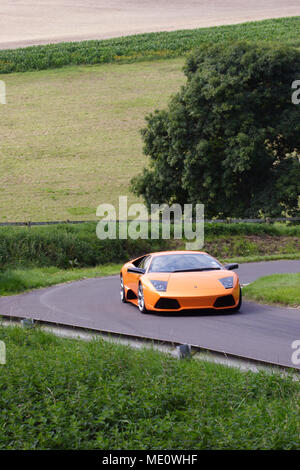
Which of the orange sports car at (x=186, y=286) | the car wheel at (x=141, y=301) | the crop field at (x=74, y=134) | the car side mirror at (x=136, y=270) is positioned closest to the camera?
the orange sports car at (x=186, y=286)

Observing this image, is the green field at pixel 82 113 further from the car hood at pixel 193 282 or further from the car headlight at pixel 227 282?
the car headlight at pixel 227 282

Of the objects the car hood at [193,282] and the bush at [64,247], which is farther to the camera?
the bush at [64,247]

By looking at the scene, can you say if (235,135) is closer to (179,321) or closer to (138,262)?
(138,262)

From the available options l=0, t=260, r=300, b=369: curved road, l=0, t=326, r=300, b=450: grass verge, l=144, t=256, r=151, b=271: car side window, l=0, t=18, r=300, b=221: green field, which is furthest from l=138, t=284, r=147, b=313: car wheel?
l=0, t=18, r=300, b=221: green field

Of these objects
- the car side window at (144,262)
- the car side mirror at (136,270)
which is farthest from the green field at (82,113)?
the car side mirror at (136,270)

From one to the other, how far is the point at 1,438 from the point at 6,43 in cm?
10196

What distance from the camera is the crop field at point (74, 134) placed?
5944 cm

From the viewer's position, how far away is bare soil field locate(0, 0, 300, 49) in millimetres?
102125

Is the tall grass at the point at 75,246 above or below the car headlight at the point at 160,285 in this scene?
below

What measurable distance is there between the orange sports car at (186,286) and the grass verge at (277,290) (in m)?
1.91

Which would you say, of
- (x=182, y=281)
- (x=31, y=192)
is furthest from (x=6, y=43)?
(x=182, y=281)

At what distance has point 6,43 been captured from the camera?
10331 centimetres

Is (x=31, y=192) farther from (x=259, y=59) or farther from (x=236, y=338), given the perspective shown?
(x=236, y=338)

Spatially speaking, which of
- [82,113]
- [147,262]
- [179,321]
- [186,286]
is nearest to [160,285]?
[186,286]
